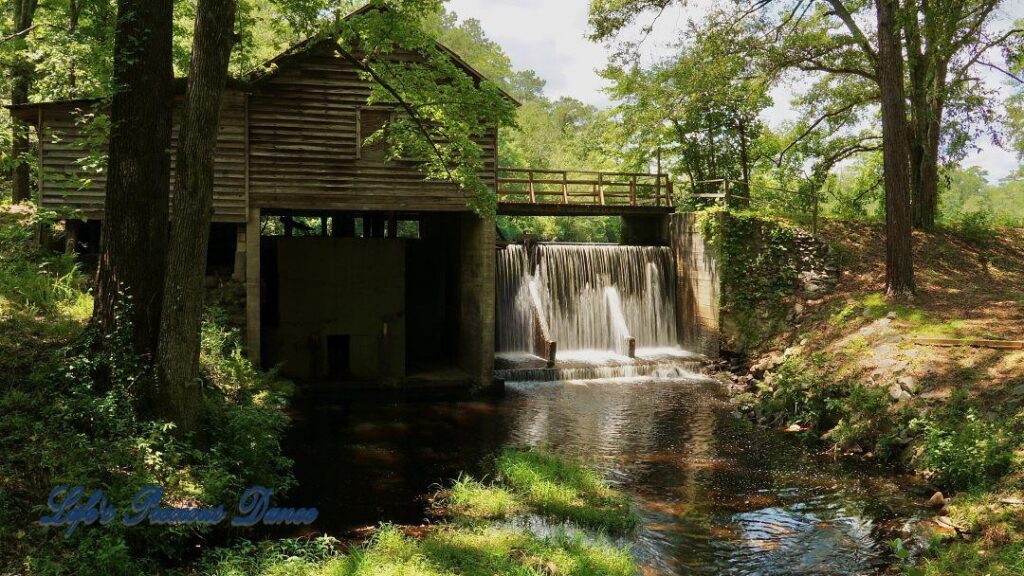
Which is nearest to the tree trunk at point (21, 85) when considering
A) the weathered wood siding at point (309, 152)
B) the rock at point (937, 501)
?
the weathered wood siding at point (309, 152)

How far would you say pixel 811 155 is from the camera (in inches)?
853

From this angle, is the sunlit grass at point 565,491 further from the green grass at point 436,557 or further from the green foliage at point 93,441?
the green foliage at point 93,441

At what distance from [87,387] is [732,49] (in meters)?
14.5

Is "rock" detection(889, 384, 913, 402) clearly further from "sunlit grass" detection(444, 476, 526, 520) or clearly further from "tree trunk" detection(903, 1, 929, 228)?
"tree trunk" detection(903, 1, 929, 228)

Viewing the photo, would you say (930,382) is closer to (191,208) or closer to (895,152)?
(895,152)

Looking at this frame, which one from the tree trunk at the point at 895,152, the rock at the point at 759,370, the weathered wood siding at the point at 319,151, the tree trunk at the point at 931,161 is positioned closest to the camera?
the weathered wood siding at the point at 319,151

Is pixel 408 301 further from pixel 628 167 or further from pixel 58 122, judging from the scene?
pixel 628 167

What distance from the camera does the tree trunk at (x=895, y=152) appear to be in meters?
13.0

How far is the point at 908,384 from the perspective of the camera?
10039mm

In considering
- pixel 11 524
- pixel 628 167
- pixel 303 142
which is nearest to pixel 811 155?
pixel 628 167

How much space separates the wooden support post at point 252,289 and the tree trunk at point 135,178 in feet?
17.5

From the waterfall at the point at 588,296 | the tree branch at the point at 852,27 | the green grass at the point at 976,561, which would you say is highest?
the tree branch at the point at 852,27

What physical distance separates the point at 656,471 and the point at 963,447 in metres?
3.76

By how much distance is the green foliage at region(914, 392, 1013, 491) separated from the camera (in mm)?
7758
